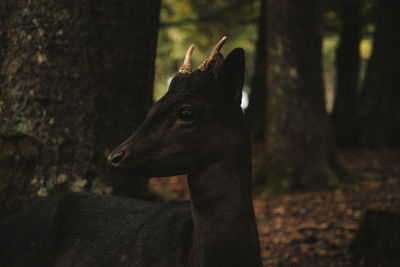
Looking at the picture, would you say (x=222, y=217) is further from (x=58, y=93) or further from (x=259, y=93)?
(x=259, y=93)

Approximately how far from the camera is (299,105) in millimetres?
8945

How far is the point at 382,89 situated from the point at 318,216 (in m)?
7.39

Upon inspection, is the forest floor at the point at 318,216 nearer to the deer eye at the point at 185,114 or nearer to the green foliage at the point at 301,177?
the green foliage at the point at 301,177

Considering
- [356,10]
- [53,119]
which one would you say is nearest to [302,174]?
[53,119]

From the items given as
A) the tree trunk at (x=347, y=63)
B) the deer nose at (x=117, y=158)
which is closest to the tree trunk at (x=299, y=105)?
the tree trunk at (x=347, y=63)

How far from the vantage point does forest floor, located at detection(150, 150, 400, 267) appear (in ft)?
18.0

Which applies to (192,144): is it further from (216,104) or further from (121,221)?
(121,221)

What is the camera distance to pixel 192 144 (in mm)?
2678

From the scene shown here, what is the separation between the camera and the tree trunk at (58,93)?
13.5 ft

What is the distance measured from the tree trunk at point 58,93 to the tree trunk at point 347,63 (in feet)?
35.6

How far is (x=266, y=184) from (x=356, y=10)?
31.4 ft

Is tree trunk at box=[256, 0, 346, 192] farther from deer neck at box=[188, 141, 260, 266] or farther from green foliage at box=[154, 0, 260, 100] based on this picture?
green foliage at box=[154, 0, 260, 100]

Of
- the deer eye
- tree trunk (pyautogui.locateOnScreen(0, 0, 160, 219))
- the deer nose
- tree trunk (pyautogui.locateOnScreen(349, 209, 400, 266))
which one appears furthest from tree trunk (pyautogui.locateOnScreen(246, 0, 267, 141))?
the deer nose

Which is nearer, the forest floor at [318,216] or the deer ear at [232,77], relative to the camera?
the deer ear at [232,77]
